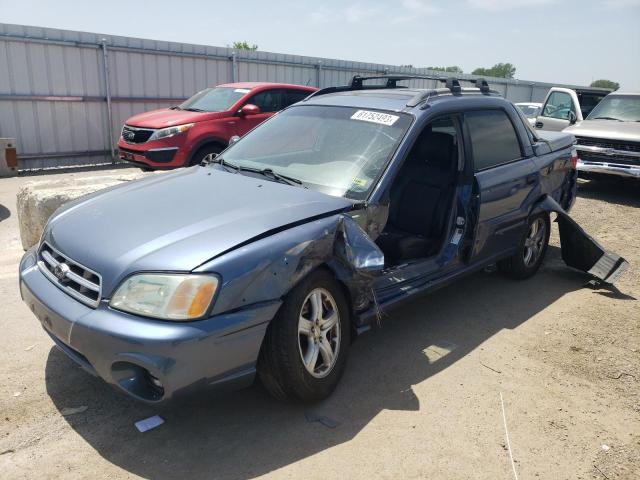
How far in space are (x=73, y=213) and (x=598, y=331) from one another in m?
3.95

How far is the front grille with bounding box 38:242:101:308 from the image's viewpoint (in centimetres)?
261

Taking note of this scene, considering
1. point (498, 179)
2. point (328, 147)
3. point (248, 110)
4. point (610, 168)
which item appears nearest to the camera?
point (328, 147)

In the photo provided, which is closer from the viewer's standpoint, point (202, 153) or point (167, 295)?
point (167, 295)

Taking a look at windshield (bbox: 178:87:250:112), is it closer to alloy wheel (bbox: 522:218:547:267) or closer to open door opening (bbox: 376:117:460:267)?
open door opening (bbox: 376:117:460:267)

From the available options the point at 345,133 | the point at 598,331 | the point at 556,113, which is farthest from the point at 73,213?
the point at 556,113

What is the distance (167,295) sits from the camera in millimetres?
2447

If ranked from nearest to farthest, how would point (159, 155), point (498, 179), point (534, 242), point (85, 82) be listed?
point (498, 179), point (534, 242), point (159, 155), point (85, 82)

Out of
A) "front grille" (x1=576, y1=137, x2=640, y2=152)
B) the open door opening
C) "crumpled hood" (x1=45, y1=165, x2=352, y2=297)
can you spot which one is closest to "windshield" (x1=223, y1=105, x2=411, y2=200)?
"crumpled hood" (x1=45, y1=165, x2=352, y2=297)

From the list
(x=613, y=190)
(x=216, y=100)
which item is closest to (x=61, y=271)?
(x=216, y=100)

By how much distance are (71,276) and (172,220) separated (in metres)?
0.58

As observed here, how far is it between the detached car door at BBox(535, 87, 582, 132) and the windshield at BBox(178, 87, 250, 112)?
6.45 meters

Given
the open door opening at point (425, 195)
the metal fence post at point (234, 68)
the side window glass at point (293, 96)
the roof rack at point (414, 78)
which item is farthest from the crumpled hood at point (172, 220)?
the metal fence post at point (234, 68)

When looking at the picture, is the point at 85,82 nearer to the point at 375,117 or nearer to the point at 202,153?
the point at 202,153

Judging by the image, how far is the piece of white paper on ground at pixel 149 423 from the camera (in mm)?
2834
